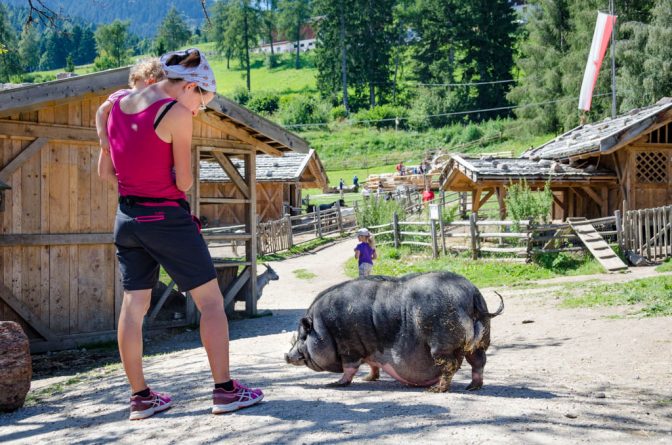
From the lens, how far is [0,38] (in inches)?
415

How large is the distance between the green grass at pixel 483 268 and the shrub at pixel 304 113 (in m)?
54.0

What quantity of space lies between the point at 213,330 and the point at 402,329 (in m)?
1.50

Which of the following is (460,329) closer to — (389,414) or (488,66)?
(389,414)

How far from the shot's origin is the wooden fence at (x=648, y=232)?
17.5 metres

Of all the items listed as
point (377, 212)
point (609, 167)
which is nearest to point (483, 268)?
point (609, 167)

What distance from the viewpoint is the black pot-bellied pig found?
17.3 feet

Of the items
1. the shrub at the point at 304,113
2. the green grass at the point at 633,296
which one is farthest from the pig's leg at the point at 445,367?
the shrub at the point at 304,113

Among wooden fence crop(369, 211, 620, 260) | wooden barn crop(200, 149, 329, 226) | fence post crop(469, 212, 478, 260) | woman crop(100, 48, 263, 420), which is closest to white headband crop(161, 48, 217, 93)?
woman crop(100, 48, 263, 420)

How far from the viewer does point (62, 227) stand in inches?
393

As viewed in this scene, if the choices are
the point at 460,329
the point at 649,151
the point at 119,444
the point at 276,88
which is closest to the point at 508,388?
the point at 460,329

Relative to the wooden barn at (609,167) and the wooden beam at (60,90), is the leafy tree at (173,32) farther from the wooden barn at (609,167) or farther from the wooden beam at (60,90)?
the wooden beam at (60,90)

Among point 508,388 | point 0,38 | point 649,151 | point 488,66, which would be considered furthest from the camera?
point 488,66

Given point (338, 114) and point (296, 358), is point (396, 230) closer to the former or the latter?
point (296, 358)

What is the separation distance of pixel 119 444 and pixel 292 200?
31143mm
